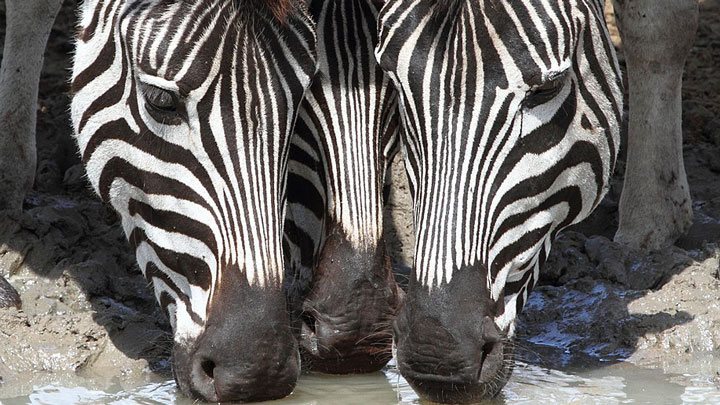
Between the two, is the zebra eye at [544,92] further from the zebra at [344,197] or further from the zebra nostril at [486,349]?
the zebra nostril at [486,349]

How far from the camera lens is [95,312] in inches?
236

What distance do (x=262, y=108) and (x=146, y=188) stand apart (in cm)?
56

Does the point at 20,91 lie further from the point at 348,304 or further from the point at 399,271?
the point at 348,304

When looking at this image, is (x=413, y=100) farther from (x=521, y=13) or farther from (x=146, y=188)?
(x=146, y=188)

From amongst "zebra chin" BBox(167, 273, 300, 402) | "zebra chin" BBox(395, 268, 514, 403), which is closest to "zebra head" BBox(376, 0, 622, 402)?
"zebra chin" BBox(395, 268, 514, 403)

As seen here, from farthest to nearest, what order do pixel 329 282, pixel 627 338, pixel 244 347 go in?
pixel 627 338 → pixel 329 282 → pixel 244 347

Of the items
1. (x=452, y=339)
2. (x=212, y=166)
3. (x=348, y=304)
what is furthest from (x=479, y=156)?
(x=212, y=166)

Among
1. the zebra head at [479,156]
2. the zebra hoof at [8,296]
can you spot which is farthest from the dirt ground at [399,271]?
the zebra head at [479,156]

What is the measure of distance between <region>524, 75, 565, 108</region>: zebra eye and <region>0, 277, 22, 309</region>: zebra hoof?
112 inches

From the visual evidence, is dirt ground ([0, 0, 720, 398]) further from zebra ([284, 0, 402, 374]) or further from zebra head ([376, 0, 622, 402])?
zebra head ([376, 0, 622, 402])

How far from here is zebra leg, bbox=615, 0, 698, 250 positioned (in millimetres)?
6762

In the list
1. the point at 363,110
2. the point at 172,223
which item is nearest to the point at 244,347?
the point at 172,223

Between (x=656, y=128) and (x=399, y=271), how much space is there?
167cm

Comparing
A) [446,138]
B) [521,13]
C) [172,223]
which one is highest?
[521,13]
